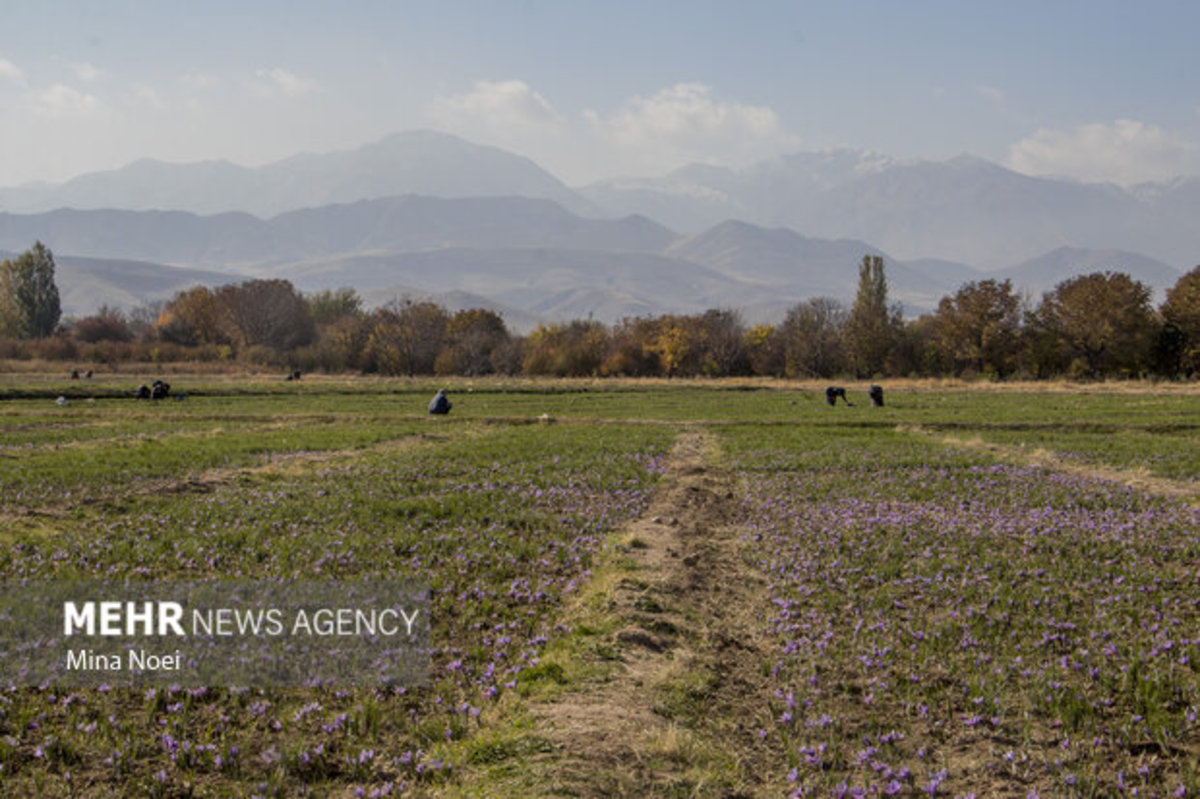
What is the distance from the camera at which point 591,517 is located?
733 inches

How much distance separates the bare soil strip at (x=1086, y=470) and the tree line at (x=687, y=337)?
71397mm

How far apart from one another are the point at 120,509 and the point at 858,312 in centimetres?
11281

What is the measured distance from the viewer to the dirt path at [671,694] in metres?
7.47

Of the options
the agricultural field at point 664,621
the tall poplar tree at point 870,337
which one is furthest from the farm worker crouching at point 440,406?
the tall poplar tree at point 870,337

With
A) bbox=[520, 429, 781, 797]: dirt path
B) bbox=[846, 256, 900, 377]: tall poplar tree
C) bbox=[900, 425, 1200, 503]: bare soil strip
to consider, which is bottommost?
bbox=[520, 429, 781, 797]: dirt path

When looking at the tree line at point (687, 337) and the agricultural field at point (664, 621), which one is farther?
the tree line at point (687, 337)

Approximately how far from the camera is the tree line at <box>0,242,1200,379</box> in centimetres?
9631

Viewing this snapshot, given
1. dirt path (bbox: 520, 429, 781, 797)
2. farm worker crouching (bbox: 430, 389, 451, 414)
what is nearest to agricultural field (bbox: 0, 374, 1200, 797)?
dirt path (bbox: 520, 429, 781, 797)

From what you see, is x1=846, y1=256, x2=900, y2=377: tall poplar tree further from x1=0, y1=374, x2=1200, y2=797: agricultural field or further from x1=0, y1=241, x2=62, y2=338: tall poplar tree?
x1=0, y1=241, x2=62, y2=338: tall poplar tree

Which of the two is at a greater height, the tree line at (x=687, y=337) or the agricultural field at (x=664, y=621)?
the tree line at (x=687, y=337)

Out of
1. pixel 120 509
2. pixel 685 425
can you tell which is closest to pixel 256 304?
pixel 685 425

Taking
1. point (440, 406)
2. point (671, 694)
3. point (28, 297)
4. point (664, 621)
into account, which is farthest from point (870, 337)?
point (28, 297)

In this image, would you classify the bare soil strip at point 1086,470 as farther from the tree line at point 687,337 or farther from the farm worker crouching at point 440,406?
the tree line at point 687,337

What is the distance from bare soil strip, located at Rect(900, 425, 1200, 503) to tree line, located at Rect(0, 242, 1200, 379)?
71.4m
